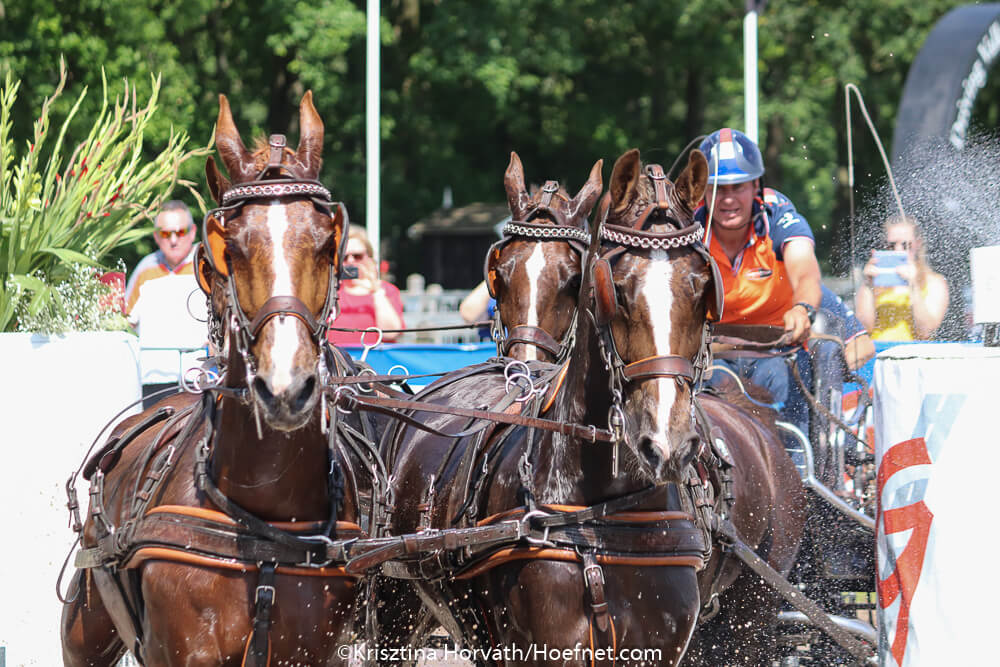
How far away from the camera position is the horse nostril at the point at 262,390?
3551mm

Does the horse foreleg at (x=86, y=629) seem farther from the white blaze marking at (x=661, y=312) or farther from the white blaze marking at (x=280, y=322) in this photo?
the white blaze marking at (x=661, y=312)

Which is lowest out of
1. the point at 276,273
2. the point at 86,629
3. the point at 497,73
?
the point at 86,629

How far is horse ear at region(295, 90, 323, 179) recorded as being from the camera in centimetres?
403

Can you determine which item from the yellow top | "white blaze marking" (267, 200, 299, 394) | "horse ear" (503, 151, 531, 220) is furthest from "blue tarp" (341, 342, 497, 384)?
"white blaze marking" (267, 200, 299, 394)

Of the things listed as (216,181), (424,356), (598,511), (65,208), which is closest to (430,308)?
(424,356)

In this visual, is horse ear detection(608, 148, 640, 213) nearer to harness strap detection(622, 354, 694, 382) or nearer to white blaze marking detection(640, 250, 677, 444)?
white blaze marking detection(640, 250, 677, 444)

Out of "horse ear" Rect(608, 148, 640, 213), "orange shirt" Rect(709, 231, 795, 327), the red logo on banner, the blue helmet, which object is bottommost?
the red logo on banner

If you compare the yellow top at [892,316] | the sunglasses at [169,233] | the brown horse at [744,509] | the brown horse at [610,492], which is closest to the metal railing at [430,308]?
the sunglasses at [169,233]

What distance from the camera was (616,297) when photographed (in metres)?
3.75

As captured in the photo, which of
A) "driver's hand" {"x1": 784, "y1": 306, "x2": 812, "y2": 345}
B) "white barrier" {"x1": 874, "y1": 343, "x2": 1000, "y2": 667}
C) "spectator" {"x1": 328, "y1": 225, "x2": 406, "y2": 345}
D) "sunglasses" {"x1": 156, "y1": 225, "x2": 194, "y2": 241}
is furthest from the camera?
"spectator" {"x1": 328, "y1": 225, "x2": 406, "y2": 345}

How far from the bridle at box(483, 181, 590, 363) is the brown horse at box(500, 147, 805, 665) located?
0.05 meters

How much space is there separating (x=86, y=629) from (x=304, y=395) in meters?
1.66

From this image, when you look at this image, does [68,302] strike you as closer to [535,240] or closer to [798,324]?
[535,240]

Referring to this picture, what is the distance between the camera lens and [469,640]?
4.37 m
